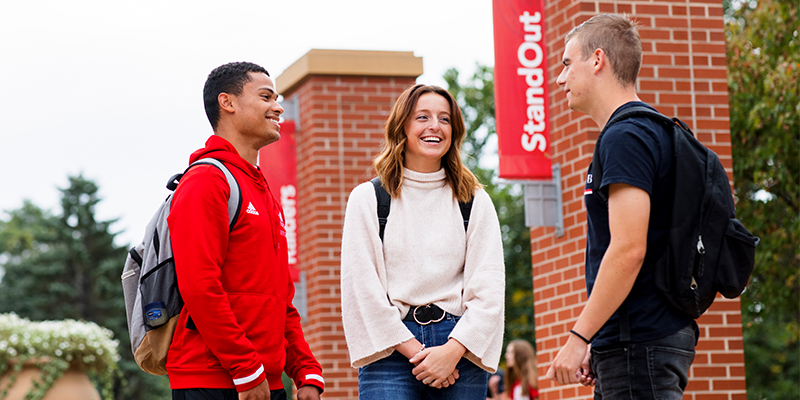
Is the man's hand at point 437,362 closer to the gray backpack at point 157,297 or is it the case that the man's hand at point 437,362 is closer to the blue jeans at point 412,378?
the blue jeans at point 412,378

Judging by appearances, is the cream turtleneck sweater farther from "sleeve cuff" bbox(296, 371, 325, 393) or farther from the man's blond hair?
the man's blond hair

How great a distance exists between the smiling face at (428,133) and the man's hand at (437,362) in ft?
2.42

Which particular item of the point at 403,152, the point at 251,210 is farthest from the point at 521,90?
the point at 251,210

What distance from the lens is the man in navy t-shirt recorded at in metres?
2.73

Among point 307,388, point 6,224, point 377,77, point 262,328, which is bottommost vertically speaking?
point 307,388

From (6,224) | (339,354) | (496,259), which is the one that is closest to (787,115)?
(339,354)

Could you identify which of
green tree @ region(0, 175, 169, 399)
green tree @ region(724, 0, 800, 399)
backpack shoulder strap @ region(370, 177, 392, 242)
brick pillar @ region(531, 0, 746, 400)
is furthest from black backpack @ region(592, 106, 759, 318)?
green tree @ region(0, 175, 169, 399)

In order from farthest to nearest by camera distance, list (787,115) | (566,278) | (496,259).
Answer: (787,115), (566,278), (496,259)

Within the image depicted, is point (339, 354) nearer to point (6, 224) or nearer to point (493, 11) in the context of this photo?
point (493, 11)

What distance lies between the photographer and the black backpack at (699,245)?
109 inches

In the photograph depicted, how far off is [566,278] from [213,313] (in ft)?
11.7

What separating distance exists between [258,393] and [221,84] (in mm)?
1231

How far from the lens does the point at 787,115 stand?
27.3 feet

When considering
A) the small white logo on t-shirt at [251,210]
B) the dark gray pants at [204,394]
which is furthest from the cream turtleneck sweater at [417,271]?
the dark gray pants at [204,394]
